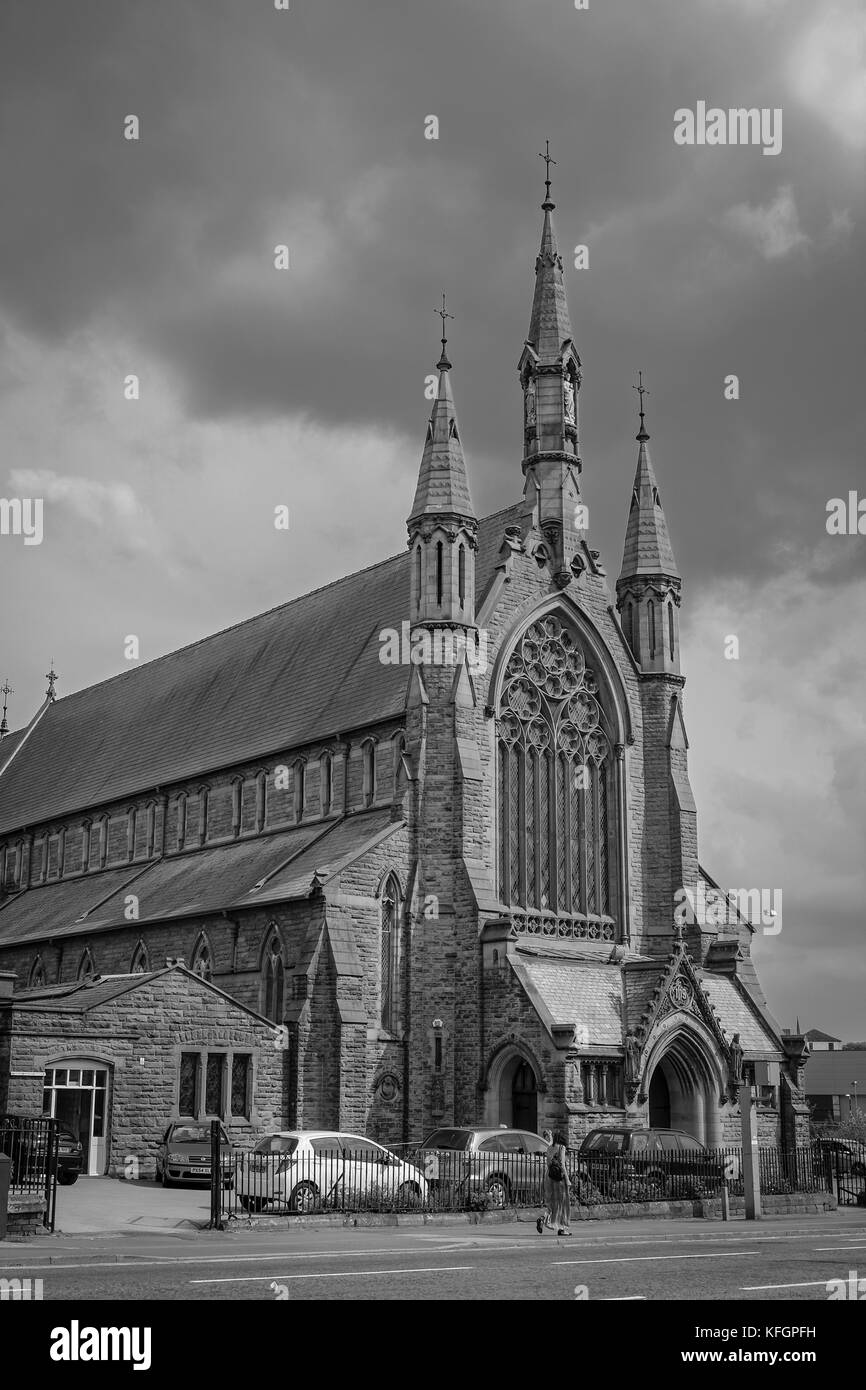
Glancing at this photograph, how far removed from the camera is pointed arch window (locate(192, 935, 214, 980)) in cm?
4397

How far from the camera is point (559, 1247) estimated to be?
20.4 m

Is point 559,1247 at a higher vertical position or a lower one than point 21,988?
lower

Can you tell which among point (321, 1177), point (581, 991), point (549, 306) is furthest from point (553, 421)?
point (321, 1177)

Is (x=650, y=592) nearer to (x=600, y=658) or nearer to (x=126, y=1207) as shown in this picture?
(x=600, y=658)

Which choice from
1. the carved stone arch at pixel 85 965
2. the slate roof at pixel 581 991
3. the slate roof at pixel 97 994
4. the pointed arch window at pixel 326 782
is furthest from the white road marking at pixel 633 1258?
the carved stone arch at pixel 85 965

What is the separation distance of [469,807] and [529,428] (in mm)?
13367

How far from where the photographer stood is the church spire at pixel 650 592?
46969 millimetres

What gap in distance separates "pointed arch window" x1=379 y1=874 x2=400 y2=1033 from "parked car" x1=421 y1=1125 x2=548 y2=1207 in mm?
7822

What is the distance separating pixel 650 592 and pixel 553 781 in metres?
7.30

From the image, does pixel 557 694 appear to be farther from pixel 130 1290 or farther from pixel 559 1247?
pixel 130 1290
